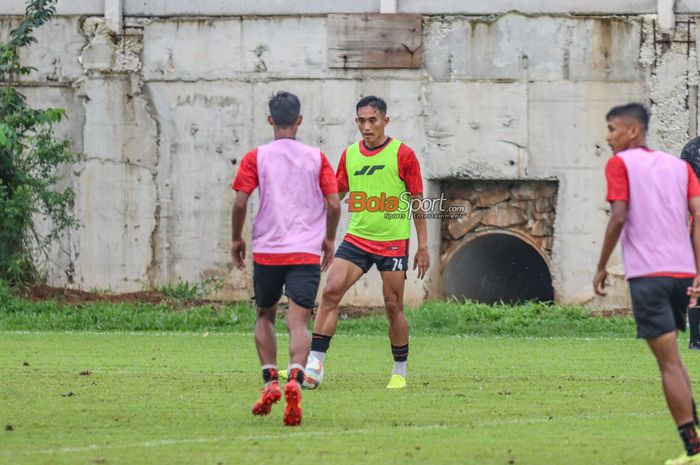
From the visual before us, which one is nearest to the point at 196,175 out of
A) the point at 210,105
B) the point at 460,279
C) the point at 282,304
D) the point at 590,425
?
the point at 210,105

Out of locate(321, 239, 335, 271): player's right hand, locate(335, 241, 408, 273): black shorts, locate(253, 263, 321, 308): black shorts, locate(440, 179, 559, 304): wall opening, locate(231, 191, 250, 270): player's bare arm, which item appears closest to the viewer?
locate(231, 191, 250, 270): player's bare arm

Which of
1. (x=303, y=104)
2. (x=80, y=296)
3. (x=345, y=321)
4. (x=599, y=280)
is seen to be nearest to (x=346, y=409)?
(x=599, y=280)

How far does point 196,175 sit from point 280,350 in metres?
6.74

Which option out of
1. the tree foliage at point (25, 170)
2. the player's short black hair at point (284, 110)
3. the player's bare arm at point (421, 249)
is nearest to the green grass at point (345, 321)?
the tree foliage at point (25, 170)

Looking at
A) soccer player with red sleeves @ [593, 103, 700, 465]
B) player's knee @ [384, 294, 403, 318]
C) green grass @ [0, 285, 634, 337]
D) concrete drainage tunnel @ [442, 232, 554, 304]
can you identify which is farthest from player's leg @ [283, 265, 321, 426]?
concrete drainage tunnel @ [442, 232, 554, 304]

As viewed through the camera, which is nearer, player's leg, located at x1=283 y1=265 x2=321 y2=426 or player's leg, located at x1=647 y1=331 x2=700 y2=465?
player's leg, located at x1=647 y1=331 x2=700 y2=465

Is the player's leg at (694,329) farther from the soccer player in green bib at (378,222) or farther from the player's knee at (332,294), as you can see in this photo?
the player's knee at (332,294)

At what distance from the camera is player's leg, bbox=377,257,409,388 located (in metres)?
Answer: 11.6

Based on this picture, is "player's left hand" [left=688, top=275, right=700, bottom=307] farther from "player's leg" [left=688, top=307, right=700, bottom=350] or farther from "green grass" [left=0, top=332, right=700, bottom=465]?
"player's leg" [left=688, top=307, right=700, bottom=350]

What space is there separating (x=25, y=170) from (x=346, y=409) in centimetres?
1217

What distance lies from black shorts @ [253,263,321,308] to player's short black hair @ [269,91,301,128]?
0.94 meters

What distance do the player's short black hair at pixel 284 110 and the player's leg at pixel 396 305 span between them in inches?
97.7

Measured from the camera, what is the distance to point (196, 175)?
21734 mm

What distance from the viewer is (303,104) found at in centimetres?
2142
